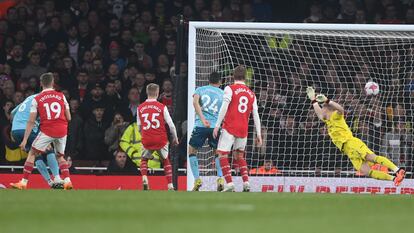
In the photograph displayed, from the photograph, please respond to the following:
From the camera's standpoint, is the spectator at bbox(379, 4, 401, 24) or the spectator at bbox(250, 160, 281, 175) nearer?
the spectator at bbox(250, 160, 281, 175)

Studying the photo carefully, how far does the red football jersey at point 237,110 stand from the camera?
1562 cm

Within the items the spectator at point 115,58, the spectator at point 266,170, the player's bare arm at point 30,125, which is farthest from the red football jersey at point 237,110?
the spectator at point 115,58

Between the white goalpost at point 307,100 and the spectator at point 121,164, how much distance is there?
1.27 m

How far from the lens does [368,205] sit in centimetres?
1101

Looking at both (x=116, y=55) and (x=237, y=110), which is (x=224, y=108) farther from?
(x=116, y=55)

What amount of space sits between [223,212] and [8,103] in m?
10.6

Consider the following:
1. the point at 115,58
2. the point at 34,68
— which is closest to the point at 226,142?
the point at 115,58

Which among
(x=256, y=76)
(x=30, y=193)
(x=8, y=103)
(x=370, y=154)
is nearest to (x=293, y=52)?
(x=256, y=76)

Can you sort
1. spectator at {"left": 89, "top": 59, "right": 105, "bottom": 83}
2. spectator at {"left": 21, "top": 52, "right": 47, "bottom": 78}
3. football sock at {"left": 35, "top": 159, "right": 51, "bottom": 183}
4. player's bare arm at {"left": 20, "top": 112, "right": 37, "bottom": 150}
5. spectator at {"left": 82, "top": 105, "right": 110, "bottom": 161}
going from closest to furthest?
player's bare arm at {"left": 20, "top": 112, "right": 37, "bottom": 150}
football sock at {"left": 35, "top": 159, "right": 51, "bottom": 183}
spectator at {"left": 82, "top": 105, "right": 110, "bottom": 161}
spectator at {"left": 89, "top": 59, "right": 105, "bottom": 83}
spectator at {"left": 21, "top": 52, "right": 47, "bottom": 78}

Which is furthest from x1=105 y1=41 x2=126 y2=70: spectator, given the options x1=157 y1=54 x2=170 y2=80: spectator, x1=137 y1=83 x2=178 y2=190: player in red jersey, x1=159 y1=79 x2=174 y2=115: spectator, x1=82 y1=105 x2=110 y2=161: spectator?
x1=137 y1=83 x2=178 y2=190: player in red jersey

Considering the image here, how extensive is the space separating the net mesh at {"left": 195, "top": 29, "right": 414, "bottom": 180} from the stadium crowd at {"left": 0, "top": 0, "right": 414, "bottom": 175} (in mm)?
41

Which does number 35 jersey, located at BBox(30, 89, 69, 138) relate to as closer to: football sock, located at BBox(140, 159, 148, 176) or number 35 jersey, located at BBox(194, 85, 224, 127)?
football sock, located at BBox(140, 159, 148, 176)

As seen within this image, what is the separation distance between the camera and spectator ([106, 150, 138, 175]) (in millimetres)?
18297

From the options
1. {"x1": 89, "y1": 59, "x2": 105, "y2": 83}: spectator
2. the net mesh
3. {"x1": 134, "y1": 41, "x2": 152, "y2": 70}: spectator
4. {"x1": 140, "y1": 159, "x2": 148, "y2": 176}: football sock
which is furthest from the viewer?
{"x1": 134, "y1": 41, "x2": 152, "y2": 70}: spectator
